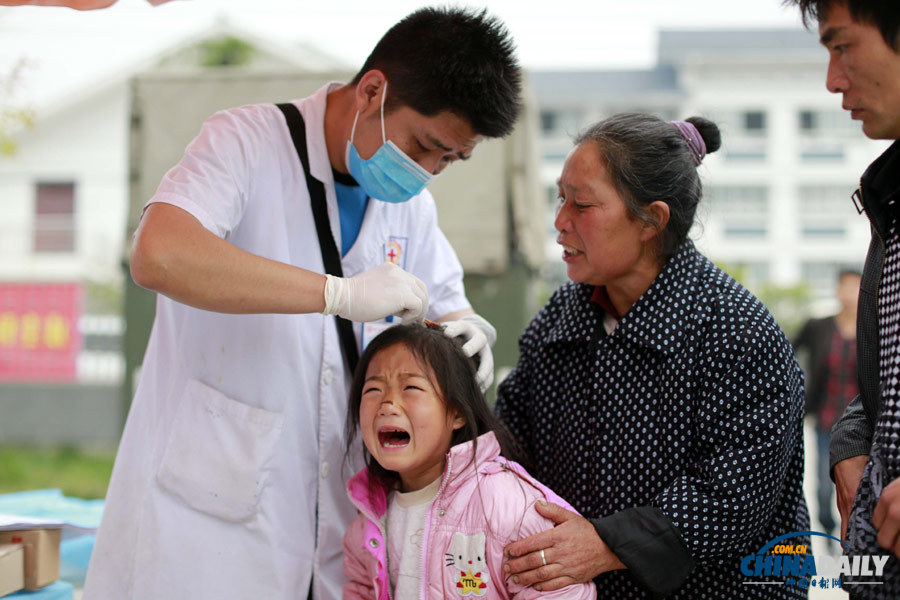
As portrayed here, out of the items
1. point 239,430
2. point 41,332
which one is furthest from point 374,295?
point 41,332

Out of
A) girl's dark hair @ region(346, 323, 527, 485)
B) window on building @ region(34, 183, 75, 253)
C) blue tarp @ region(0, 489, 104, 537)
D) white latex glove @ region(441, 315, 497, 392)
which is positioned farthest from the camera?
window on building @ region(34, 183, 75, 253)

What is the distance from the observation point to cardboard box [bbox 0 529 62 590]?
2.24 m

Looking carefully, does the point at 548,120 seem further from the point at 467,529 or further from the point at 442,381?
the point at 467,529

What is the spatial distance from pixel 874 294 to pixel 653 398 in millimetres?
505

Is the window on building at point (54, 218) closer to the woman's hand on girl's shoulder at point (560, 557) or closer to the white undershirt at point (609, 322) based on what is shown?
the white undershirt at point (609, 322)

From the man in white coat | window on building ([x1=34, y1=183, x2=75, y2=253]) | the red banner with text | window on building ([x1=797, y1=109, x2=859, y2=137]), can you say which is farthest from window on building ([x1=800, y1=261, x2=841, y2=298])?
the man in white coat

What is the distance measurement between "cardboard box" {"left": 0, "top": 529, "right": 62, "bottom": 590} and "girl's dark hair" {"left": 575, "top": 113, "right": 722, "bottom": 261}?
6.02ft

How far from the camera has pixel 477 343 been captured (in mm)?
2006

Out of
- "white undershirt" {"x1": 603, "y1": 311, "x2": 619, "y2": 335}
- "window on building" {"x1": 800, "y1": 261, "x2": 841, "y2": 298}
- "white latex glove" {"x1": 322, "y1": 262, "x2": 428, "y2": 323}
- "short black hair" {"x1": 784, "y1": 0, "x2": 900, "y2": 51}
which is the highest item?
"window on building" {"x1": 800, "y1": 261, "x2": 841, "y2": 298}

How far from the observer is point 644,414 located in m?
1.82

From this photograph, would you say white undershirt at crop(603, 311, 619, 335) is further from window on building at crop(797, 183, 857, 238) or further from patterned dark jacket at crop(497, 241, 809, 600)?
window on building at crop(797, 183, 857, 238)

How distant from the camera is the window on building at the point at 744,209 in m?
16.5

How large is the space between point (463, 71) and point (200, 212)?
0.66 meters

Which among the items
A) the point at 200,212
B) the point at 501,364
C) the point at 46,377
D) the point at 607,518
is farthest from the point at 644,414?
the point at 46,377
